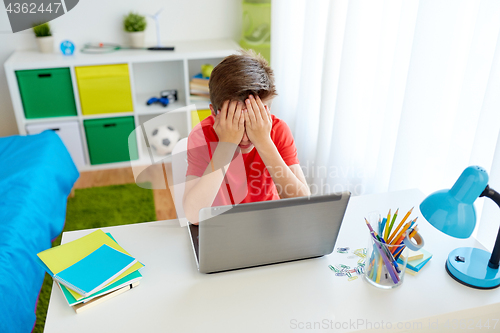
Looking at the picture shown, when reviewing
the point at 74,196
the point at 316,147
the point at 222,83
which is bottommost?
the point at 74,196

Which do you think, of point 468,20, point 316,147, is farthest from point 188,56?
point 468,20

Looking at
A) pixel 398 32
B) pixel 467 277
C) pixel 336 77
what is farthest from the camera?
pixel 336 77

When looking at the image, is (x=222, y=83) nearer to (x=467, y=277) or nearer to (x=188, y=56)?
(x=467, y=277)

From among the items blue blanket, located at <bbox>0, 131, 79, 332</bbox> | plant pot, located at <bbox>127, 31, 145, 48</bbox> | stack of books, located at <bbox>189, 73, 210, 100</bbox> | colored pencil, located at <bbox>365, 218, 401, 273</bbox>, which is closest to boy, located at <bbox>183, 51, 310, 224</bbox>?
colored pencil, located at <bbox>365, 218, 401, 273</bbox>

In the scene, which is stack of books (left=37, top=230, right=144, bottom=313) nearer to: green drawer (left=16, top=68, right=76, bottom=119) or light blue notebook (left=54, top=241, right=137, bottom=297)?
light blue notebook (left=54, top=241, right=137, bottom=297)

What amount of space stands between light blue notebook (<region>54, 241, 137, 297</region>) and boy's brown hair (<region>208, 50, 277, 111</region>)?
523 millimetres

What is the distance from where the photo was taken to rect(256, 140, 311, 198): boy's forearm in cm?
130

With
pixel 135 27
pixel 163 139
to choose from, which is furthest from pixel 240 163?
pixel 135 27

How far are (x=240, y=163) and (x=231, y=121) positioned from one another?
0.80 ft

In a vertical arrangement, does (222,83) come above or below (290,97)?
above

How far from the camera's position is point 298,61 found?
246cm

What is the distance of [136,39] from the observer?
114 inches

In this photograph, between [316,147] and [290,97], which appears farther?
[290,97]

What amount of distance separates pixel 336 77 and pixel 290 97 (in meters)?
0.61
